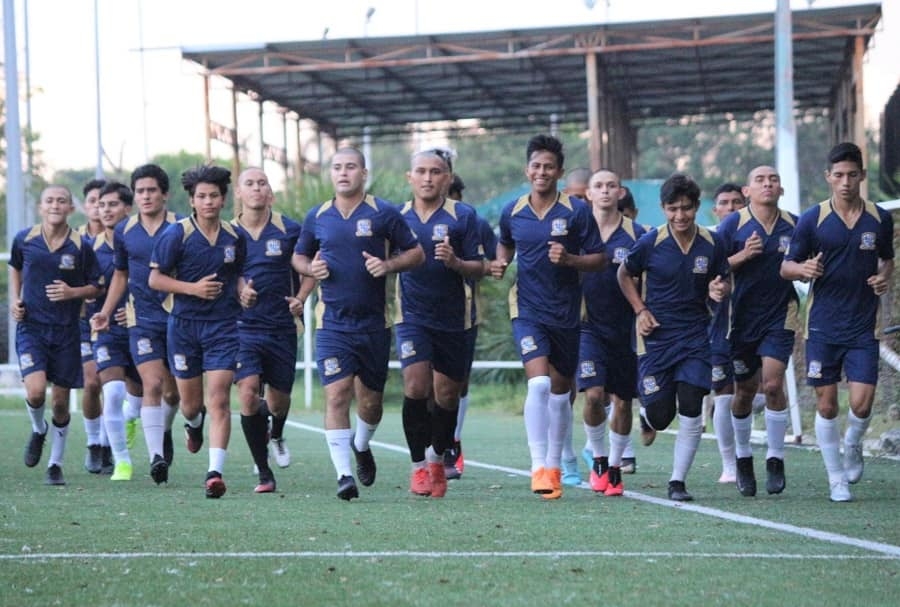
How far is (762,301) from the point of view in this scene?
1139 centimetres

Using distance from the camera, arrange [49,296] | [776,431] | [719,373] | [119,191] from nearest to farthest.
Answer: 1. [776,431]
2. [719,373]
3. [49,296]
4. [119,191]

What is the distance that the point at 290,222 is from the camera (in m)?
11.7

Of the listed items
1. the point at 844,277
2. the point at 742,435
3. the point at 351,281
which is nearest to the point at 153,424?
the point at 351,281

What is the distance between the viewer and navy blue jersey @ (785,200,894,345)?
10.5m

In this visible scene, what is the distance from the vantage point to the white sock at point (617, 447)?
11227 millimetres

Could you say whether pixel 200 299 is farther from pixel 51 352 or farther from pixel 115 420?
pixel 51 352

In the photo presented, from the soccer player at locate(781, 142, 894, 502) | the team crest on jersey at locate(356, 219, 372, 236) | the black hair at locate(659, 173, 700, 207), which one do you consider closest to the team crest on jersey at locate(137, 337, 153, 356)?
the team crest on jersey at locate(356, 219, 372, 236)

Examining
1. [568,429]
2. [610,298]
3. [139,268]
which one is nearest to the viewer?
[568,429]

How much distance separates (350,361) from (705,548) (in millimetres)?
3515

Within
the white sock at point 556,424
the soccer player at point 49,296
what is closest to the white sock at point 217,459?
the white sock at point 556,424

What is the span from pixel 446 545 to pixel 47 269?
6.16m

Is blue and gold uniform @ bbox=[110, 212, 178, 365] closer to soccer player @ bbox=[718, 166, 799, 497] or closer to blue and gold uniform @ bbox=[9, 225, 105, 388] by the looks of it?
blue and gold uniform @ bbox=[9, 225, 105, 388]

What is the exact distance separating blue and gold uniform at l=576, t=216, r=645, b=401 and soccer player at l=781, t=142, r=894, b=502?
1.56 meters

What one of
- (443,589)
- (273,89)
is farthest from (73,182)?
(443,589)
